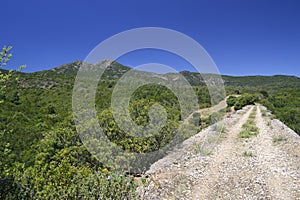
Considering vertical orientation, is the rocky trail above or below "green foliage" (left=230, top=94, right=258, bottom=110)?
below

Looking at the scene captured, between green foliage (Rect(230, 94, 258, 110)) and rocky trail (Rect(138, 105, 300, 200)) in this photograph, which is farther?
green foliage (Rect(230, 94, 258, 110))

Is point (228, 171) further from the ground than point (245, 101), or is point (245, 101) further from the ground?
point (245, 101)

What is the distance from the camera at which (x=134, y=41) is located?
6.35 meters

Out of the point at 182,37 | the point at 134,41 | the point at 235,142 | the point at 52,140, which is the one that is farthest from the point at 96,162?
the point at 235,142

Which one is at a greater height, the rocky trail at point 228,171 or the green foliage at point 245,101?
the green foliage at point 245,101

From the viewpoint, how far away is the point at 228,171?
8500 mm

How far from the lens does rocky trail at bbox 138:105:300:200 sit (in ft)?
22.5

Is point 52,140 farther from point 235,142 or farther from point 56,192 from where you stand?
point 235,142

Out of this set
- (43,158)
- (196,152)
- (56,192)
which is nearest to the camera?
(56,192)

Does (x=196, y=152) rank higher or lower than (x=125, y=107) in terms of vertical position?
lower

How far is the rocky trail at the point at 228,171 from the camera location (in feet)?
22.5

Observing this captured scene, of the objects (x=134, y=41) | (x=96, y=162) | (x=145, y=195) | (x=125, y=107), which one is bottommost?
(x=145, y=195)

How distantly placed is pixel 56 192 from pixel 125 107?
175 inches

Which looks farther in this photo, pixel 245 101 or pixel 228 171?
pixel 245 101
